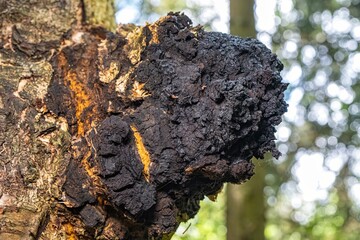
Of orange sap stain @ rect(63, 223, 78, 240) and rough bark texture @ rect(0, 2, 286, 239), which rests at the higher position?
rough bark texture @ rect(0, 2, 286, 239)

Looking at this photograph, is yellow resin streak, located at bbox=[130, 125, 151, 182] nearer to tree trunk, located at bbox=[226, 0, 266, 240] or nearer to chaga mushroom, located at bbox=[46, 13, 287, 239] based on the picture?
chaga mushroom, located at bbox=[46, 13, 287, 239]

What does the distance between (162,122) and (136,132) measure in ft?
0.17

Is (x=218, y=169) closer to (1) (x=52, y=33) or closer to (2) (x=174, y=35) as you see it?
(2) (x=174, y=35)

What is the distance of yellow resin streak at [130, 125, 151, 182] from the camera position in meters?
0.80

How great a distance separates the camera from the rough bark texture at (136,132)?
0.79 metres

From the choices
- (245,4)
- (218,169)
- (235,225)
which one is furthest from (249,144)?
(245,4)

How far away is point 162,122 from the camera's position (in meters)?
0.81

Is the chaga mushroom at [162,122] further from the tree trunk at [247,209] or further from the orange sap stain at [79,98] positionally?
the tree trunk at [247,209]

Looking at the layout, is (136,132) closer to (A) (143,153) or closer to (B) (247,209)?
(A) (143,153)

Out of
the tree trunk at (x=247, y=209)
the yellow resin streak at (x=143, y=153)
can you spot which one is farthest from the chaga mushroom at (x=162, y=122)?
the tree trunk at (x=247, y=209)

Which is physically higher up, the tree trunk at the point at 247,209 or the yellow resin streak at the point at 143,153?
the tree trunk at the point at 247,209

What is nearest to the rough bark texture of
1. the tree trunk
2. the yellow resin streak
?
the yellow resin streak

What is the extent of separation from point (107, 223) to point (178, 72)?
0.32m

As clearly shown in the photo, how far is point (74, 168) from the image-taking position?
833 mm
